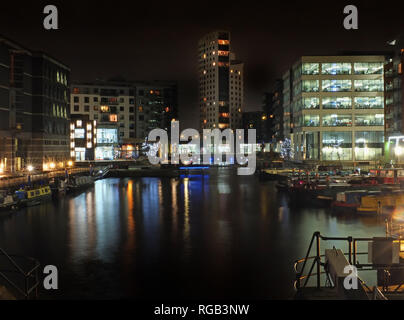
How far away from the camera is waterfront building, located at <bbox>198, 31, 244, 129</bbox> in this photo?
175m

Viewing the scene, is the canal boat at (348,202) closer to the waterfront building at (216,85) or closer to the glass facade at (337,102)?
the glass facade at (337,102)

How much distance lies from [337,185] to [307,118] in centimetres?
4841

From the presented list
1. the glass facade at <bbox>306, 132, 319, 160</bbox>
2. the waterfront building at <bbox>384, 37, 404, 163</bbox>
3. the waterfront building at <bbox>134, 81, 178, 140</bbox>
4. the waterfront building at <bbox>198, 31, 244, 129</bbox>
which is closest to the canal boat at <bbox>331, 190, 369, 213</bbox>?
the waterfront building at <bbox>384, 37, 404, 163</bbox>

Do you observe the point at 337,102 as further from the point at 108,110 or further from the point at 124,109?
the point at 124,109

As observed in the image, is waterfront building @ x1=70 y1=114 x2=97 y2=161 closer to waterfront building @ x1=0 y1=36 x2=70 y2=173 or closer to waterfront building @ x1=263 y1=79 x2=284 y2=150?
waterfront building @ x1=0 y1=36 x2=70 y2=173

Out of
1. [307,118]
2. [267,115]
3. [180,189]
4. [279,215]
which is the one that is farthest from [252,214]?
[267,115]

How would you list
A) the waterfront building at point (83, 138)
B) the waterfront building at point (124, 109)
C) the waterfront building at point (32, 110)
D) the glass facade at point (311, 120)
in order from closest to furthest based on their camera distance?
the waterfront building at point (32, 110)
the glass facade at point (311, 120)
the waterfront building at point (83, 138)
the waterfront building at point (124, 109)

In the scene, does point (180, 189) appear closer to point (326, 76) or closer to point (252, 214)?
point (252, 214)

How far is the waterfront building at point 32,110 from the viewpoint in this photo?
5566 cm

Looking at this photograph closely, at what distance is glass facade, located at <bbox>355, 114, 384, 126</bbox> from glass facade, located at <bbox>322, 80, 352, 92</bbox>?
6.41 metres

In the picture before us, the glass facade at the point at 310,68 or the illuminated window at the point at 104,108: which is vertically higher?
the glass facade at the point at 310,68

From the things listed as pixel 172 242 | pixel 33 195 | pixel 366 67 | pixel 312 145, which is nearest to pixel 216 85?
pixel 312 145

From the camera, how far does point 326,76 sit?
90062 mm

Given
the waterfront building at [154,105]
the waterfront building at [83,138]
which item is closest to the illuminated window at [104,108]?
the waterfront building at [154,105]
